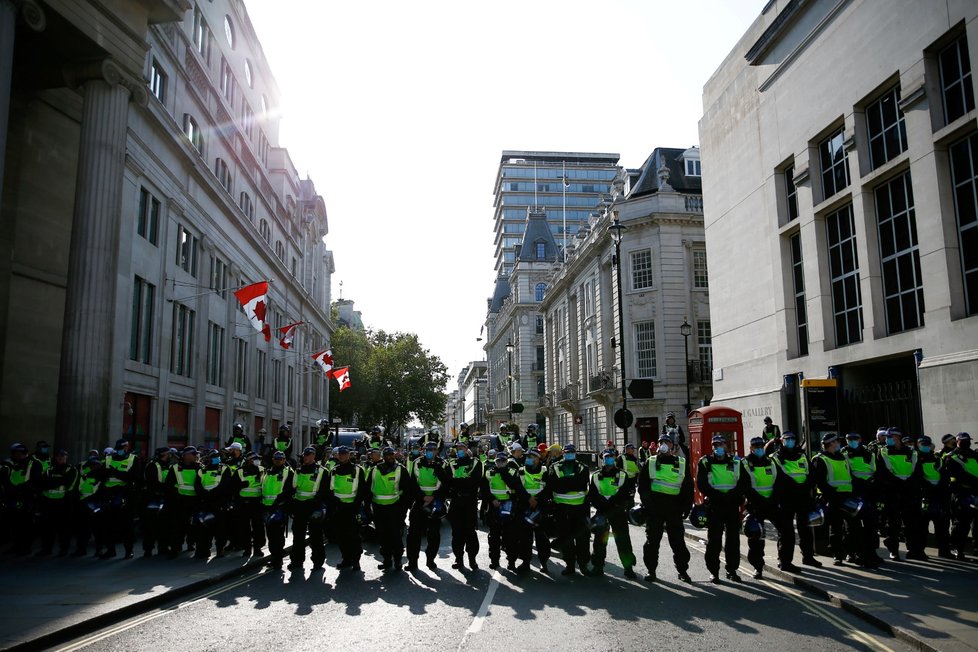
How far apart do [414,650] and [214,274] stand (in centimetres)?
2747

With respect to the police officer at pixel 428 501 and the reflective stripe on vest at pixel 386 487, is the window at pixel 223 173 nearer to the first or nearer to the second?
the police officer at pixel 428 501

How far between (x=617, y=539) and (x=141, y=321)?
18.5 m

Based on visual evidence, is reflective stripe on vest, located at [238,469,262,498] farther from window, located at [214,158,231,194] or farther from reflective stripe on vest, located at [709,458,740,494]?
window, located at [214,158,231,194]

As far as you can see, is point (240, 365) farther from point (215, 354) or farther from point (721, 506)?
point (721, 506)

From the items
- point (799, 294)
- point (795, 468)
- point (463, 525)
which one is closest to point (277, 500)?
point (463, 525)

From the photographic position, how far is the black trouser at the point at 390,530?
11.4 metres

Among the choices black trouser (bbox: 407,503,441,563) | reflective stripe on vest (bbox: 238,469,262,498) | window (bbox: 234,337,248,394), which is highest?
window (bbox: 234,337,248,394)

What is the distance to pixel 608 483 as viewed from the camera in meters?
10.9

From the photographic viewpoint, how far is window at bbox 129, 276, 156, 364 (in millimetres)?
23203

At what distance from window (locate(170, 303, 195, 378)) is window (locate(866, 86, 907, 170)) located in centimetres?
2267

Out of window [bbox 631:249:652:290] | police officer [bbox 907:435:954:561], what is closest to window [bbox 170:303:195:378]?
window [bbox 631:249:652:290]

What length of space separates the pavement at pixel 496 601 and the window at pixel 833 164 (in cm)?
1203

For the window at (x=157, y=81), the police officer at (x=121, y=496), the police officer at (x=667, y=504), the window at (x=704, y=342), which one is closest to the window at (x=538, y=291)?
the window at (x=704, y=342)

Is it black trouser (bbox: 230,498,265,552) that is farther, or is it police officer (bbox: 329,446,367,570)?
black trouser (bbox: 230,498,265,552)
